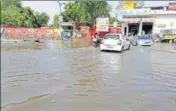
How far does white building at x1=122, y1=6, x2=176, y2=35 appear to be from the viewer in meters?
61.5

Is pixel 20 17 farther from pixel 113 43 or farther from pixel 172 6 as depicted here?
pixel 113 43

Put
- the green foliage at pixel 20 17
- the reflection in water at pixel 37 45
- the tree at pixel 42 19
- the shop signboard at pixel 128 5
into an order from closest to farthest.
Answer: the reflection in water at pixel 37 45 < the green foliage at pixel 20 17 < the shop signboard at pixel 128 5 < the tree at pixel 42 19

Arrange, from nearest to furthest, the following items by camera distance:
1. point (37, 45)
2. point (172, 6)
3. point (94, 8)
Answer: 1. point (37, 45)
2. point (172, 6)
3. point (94, 8)

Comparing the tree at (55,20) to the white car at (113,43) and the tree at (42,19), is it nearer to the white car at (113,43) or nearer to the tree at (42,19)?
the tree at (42,19)

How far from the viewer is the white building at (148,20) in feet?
202

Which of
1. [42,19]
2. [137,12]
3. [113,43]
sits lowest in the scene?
[113,43]

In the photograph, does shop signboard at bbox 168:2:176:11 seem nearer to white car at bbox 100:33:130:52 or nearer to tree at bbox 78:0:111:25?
tree at bbox 78:0:111:25

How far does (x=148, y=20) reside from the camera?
62469 mm

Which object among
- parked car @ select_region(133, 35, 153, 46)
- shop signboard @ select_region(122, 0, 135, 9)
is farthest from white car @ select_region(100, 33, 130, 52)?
shop signboard @ select_region(122, 0, 135, 9)

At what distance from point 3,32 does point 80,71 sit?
137 ft

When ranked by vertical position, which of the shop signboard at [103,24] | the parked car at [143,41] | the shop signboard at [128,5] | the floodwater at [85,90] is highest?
the shop signboard at [128,5]

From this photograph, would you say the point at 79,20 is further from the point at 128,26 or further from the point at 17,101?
the point at 17,101

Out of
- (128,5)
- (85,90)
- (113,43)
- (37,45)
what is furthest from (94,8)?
(85,90)

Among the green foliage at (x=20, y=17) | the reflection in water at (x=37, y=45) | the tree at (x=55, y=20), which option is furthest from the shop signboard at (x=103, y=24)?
the tree at (x=55, y=20)
